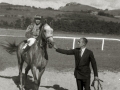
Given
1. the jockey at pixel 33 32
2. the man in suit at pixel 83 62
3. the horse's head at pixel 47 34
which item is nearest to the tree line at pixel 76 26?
the jockey at pixel 33 32

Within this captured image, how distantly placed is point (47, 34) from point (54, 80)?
369cm

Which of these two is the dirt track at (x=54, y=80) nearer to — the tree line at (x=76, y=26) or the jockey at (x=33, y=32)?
the jockey at (x=33, y=32)

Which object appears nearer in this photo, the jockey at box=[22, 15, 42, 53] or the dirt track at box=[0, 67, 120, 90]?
the jockey at box=[22, 15, 42, 53]

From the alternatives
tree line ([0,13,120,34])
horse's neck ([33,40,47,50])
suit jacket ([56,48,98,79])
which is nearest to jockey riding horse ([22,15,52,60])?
horse's neck ([33,40,47,50])

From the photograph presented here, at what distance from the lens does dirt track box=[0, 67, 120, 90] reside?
7.99 metres

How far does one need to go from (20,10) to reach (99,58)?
109ft

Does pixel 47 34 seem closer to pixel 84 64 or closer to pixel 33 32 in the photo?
pixel 84 64

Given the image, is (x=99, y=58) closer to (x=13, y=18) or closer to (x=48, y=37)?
(x=48, y=37)

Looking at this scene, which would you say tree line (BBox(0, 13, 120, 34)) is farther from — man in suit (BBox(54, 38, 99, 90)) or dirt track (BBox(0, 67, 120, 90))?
man in suit (BBox(54, 38, 99, 90))

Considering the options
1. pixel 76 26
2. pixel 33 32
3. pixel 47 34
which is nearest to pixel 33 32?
pixel 33 32

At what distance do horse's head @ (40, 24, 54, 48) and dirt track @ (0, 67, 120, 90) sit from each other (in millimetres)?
2591

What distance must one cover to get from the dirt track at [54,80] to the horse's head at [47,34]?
259 centimetres

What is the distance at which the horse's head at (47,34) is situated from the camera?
216 inches

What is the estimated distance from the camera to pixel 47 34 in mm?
5598
